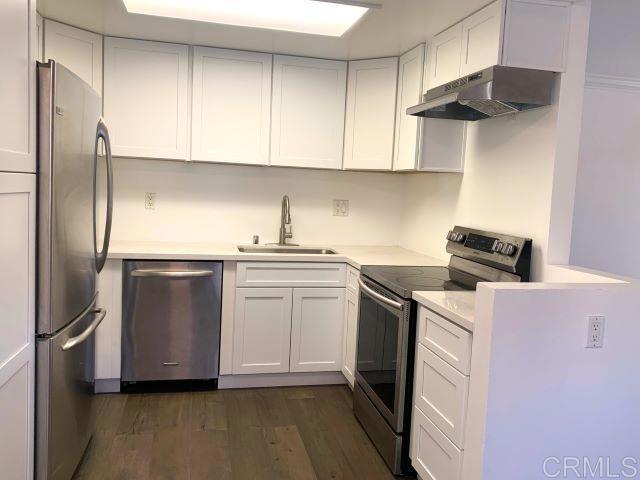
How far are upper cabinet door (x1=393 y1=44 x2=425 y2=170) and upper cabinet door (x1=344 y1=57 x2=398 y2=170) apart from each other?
6 centimetres

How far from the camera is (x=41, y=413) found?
189 centimetres

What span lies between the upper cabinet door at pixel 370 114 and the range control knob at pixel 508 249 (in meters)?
1.24

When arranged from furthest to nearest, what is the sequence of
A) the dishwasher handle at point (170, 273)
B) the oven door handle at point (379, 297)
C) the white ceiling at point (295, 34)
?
the dishwasher handle at point (170, 273) → the white ceiling at point (295, 34) → the oven door handle at point (379, 297)

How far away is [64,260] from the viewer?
1953mm

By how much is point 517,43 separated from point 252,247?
2153 mm

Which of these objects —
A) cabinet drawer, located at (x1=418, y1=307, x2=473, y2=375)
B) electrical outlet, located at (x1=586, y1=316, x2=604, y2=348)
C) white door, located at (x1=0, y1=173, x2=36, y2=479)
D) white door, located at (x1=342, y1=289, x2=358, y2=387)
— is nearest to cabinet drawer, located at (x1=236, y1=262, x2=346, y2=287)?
white door, located at (x1=342, y1=289, x2=358, y2=387)

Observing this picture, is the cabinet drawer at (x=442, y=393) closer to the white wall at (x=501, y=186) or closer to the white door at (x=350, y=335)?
the white wall at (x=501, y=186)

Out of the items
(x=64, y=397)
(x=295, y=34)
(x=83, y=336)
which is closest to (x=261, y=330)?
(x=83, y=336)

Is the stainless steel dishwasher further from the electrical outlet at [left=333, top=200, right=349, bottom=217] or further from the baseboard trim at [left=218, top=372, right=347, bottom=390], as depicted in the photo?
the electrical outlet at [left=333, top=200, right=349, bottom=217]

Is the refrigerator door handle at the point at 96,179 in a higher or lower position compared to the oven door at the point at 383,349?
higher

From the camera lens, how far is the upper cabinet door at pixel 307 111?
3578mm

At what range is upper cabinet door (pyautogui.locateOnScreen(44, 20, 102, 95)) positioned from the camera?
3015mm

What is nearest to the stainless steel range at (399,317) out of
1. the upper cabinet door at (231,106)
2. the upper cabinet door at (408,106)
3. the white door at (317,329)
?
the white door at (317,329)

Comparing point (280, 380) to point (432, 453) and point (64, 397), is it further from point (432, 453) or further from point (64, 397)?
point (64, 397)
